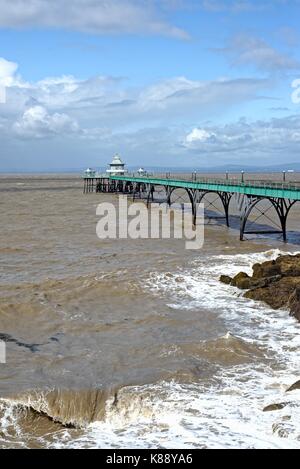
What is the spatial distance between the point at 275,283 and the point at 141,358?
8.24 meters

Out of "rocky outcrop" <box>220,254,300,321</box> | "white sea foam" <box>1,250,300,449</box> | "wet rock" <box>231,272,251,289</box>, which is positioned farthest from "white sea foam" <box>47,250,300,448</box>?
"wet rock" <box>231,272,251,289</box>

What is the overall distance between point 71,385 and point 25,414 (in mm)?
1407

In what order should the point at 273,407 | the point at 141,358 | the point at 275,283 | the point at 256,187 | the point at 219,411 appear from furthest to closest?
the point at 256,187
the point at 275,283
the point at 141,358
the point at 219,411
the point at 273,407

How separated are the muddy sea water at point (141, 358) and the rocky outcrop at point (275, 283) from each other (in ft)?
1.92

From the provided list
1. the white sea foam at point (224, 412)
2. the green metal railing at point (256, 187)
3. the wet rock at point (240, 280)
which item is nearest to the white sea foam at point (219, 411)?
the white sea foam at point (224, 412)

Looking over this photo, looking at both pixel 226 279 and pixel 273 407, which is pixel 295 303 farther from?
pixel 273 407

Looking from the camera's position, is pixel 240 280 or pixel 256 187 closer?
pixel 240 280

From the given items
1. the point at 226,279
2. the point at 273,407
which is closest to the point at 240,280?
the point at 226,279

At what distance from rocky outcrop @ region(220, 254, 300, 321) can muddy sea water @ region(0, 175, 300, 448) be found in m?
0.58

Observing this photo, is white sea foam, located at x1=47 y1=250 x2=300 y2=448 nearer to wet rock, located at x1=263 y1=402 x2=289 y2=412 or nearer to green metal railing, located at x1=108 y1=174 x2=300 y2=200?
wet rock, located at x1=263 y1=402 x2=289 y2=412

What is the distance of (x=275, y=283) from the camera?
2080cm

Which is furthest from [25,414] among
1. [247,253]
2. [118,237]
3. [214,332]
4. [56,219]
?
[56,219]

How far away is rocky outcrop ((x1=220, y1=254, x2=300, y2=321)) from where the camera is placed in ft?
62.7

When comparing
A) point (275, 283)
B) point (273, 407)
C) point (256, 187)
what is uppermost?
point (256, 187)
